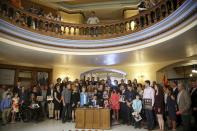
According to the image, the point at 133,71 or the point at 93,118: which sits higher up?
the point at 133,71

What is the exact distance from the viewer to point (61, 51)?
7.81 m

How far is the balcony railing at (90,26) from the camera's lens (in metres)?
6.05

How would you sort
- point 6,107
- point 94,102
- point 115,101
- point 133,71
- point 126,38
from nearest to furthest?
1. point 94,102
2. point 115,101
3. point 126,38
4. point 6,107
5. point 133,71

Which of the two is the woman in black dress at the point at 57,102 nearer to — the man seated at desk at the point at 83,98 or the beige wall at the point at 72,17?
the man seated at desk at the point at 83,98

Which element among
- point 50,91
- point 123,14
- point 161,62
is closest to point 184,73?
point 161,62

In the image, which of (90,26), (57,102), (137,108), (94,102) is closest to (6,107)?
(57,102)

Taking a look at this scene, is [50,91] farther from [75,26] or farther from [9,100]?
[75,26]

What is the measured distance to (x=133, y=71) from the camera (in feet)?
34.7

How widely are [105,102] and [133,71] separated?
396 centimetres

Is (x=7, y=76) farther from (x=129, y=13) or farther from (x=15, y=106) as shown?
(x=129, y=13)

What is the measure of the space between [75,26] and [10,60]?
3.88 meters

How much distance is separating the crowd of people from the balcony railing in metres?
2.03

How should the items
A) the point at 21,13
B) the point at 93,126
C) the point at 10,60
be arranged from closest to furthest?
the point at 93,126, the point at 21,13, the point at 10,60

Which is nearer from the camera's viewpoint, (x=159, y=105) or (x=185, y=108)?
(x=185, y=108)
